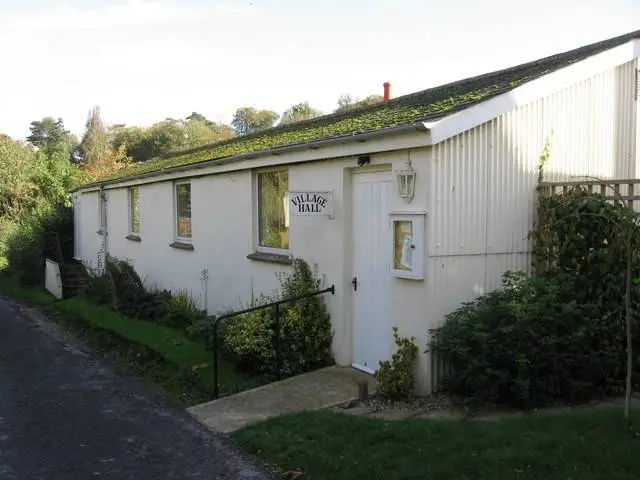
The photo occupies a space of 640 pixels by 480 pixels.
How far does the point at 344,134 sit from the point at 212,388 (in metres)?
3.53

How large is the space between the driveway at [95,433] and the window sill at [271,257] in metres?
2.60

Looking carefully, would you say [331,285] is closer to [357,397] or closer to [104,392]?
[357,397]

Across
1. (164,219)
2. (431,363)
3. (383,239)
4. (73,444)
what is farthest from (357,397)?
(164,219)

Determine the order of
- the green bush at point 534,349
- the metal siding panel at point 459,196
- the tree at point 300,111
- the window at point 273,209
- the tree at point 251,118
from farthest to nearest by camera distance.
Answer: the tree at point 251,118
the tree at point 300,111
the window at point 273,209
the metal siding panel at point 459,196
the green bush at point 534,349

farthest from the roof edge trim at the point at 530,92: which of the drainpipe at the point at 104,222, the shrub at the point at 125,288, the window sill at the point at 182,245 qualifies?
the drainpipe at the point at 104,222

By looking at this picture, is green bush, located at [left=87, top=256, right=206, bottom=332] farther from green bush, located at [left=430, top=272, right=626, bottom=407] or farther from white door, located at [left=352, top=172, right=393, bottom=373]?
green bush, located at [left=430, top=272, right=626, bottom=407]

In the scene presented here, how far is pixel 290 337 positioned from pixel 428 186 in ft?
9.11

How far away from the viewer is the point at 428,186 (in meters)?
6.71

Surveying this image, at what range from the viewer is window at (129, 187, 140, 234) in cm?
1684

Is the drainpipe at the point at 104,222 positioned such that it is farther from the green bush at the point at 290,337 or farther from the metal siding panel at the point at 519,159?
the metal siding panel at the point at 519,159

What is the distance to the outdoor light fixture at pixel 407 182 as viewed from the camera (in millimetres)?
6895

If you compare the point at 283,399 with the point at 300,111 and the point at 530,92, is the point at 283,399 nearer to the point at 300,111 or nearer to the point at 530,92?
the point at 530,92

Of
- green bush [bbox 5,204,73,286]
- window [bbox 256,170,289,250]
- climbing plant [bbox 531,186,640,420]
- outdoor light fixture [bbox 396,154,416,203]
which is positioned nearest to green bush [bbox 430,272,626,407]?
climbing plant [bbox 531,186,640,420]

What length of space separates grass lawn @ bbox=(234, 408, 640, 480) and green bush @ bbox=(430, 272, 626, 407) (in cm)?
51
